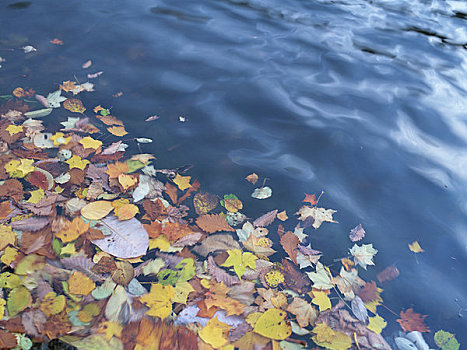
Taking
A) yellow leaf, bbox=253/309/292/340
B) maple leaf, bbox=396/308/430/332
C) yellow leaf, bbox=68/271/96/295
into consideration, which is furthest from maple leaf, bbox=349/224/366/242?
yellow leaf, bbox=68/271/96/295

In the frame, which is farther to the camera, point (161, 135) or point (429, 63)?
point (429, 63)

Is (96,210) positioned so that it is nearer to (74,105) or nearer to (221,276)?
(221,276)

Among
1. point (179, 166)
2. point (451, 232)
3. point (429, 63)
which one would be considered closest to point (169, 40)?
point (179, 166)

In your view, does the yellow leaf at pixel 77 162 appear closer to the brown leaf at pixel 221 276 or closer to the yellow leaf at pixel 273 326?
the brown leaf at pixel 221 276

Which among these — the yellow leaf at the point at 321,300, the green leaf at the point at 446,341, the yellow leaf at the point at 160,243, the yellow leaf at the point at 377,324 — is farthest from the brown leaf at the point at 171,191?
the green leaf at the point at 446,341

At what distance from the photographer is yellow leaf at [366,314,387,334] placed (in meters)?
2.12

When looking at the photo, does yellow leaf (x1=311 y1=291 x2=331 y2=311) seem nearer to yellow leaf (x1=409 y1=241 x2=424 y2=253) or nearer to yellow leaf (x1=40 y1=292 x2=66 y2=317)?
yellow leaf (x1=409 y1=241 x2=424 y2=253)

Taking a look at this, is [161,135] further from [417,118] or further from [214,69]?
[417,118]

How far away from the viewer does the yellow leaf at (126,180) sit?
264 cm

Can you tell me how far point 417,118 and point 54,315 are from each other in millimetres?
3708

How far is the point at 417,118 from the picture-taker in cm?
373

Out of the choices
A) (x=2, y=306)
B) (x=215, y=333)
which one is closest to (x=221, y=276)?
(x=215, y=333)

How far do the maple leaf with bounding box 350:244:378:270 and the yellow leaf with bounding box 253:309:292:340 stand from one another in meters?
0.75

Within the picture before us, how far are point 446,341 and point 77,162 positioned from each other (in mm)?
2834
